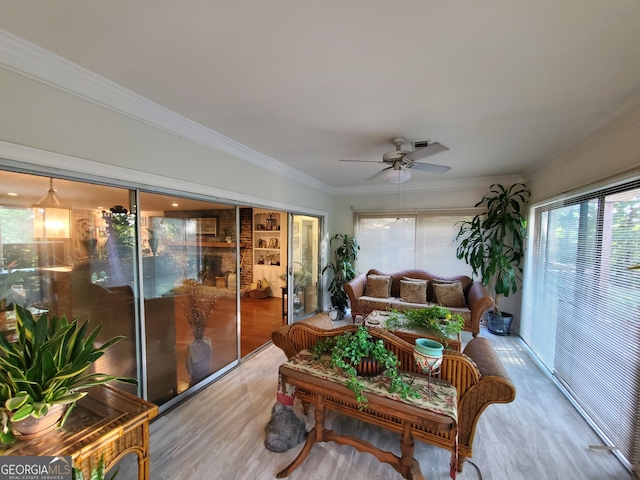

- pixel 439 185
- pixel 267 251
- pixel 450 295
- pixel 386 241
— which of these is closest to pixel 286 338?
pixel 450 295

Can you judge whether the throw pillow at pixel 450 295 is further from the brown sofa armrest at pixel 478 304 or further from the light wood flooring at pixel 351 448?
the light wood flooring at pixel 351 448

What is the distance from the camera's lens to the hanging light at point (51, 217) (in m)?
1.56

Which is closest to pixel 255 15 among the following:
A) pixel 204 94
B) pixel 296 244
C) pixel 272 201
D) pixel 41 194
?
pixel 204 94

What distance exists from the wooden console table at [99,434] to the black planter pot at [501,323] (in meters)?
4.65

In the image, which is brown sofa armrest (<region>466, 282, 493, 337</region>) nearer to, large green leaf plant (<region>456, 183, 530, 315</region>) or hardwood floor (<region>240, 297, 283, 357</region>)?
large green leaf plant (<region>456, 183, 530, 315</region>)

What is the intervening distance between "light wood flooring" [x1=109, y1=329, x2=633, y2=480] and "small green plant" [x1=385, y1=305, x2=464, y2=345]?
2.51 ft

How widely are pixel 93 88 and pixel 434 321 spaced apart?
134 inches

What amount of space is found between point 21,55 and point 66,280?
1.32 meters

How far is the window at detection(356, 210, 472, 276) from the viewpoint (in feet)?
15.3

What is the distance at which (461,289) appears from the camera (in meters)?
4.11

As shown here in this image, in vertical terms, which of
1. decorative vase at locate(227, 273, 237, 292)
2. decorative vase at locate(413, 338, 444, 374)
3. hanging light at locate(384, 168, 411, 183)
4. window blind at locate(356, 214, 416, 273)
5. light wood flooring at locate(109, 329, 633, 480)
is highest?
hanging light at locate(384, 168, 411, 183)

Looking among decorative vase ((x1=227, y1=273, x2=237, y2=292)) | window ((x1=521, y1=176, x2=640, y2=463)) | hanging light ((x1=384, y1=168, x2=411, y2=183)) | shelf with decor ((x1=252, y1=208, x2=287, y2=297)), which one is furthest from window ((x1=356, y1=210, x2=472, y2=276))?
decorative vase ((x1=227, y1=273, x2=237, y2=292))

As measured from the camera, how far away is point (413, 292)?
4293 millimetres

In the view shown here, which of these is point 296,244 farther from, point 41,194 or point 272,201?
point 41,194
